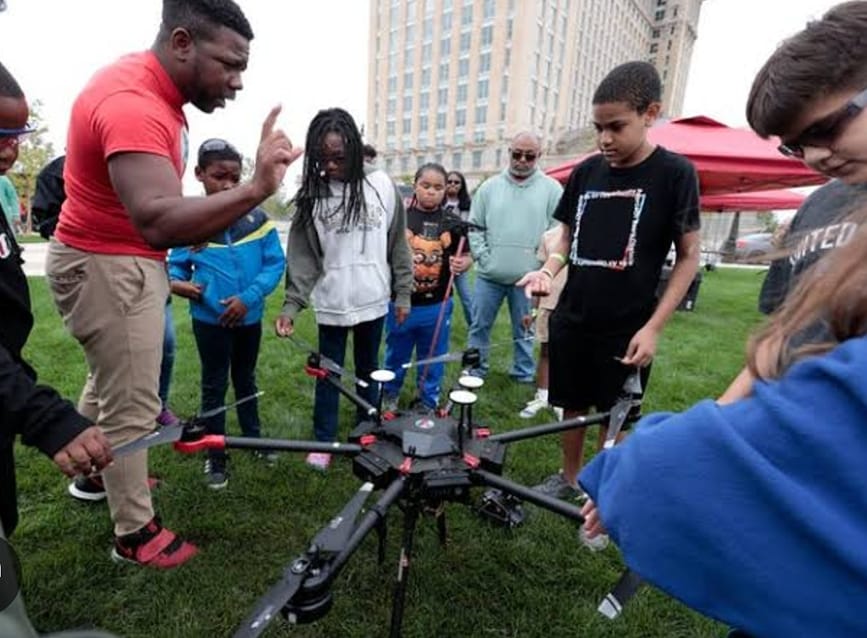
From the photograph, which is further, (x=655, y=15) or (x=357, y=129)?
(x=655, y=15)

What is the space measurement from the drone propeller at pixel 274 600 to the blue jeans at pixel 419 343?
8.42ft

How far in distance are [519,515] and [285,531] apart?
1.20 metres

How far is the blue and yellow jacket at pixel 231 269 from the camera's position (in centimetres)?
273

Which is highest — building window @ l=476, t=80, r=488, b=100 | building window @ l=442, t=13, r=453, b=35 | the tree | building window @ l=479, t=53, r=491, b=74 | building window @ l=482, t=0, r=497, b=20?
building window @ l=482, t=0, r=497, b=20

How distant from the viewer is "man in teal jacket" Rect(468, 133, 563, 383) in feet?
13.1

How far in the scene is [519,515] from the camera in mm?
2564

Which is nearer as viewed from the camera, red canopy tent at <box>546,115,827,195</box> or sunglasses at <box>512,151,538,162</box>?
sunglasses at <box>512,151,538,162</box>

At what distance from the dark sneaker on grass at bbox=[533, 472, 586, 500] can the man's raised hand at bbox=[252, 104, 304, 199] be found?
2.13m

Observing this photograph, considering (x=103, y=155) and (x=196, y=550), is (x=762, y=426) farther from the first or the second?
(x=196, y=550)

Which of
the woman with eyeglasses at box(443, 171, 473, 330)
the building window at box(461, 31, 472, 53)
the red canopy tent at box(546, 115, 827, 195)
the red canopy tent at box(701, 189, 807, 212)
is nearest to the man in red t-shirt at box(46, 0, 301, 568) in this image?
the woman with eyeglasses at box(443, 171, 473, 330)

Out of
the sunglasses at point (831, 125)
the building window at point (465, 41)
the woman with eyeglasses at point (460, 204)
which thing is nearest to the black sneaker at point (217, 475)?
the sunglasses at point (831, 125)

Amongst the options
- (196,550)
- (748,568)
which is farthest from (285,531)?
(748,568)

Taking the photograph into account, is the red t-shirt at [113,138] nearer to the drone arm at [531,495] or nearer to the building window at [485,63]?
the drone arm at [531,495]

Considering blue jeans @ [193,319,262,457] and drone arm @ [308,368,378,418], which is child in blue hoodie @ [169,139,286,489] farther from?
drone arm @ [308,368,378,418]
